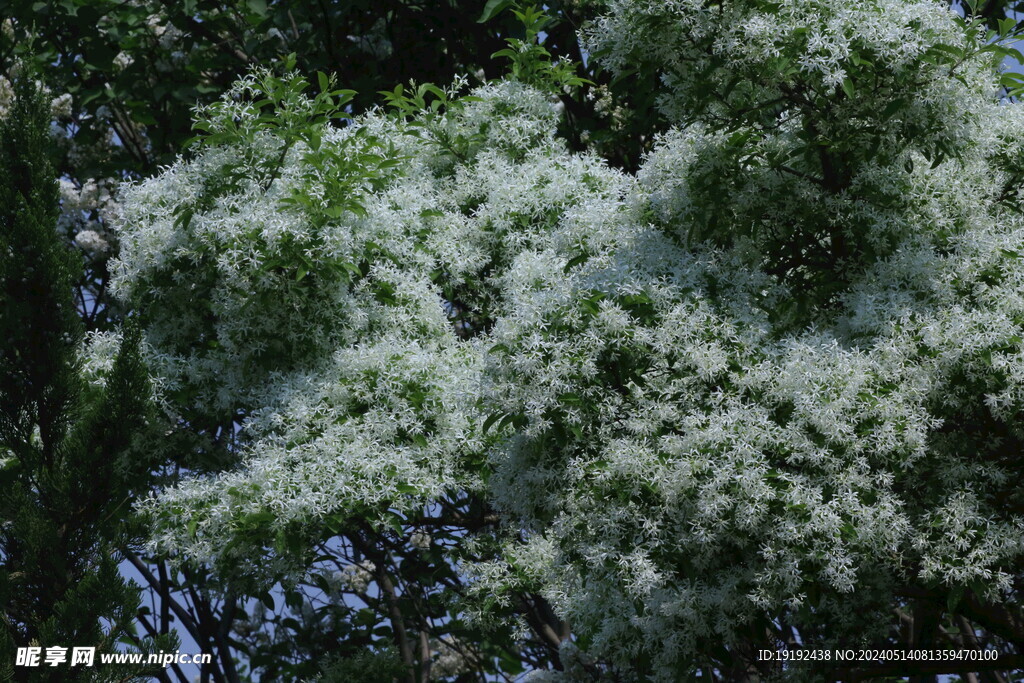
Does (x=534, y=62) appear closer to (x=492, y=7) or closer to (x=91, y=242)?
(x=492, y=7)

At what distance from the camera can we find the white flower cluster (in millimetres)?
4664

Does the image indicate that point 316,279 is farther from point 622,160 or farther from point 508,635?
point 622,160

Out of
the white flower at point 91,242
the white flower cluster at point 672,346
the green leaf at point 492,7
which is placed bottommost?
the white flower cluster at point 672,346

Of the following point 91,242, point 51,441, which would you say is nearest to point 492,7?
point 91,242

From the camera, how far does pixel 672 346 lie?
5.02 meters

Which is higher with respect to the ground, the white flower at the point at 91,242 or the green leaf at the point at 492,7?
the green leaf at the point at 492,7

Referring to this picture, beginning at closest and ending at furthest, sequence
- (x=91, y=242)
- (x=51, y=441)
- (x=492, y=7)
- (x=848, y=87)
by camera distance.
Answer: (x=848, y=87)
(x=51, y=441)
(x=492, y=7)
(x=91, y=242)

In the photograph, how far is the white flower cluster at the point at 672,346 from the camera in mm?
4664

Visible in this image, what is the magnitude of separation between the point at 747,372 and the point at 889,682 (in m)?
3.30

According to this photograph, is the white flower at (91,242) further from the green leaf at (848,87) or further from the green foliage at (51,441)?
the green leaf at (848,87)

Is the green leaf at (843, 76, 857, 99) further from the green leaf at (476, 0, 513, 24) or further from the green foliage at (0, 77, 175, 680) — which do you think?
the green foliage at (0, 77, 175, 680)

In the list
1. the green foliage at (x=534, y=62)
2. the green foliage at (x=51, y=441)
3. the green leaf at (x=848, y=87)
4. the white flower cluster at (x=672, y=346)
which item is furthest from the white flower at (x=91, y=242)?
the green leaf at (x=848, y=87)

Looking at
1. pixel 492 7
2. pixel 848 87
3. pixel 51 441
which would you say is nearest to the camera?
pixel 848 87

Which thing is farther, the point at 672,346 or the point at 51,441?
the point at 51,441
